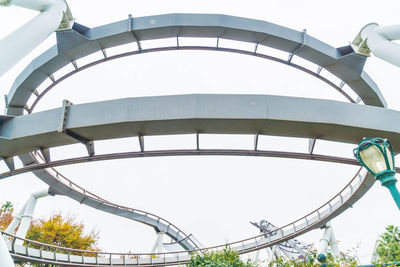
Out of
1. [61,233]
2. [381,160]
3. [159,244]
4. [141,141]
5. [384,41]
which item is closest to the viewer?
[381,160]

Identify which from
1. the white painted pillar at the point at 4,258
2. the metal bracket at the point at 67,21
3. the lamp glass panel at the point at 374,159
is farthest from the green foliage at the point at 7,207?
the lamp glass panel at the point at 374,159

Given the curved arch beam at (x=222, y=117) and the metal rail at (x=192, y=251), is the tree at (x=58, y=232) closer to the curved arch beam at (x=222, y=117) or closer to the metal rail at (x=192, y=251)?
the metal rail at (x=192, y=251)

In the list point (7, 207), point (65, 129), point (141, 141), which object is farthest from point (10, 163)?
point (7, 207)

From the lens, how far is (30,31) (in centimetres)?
598

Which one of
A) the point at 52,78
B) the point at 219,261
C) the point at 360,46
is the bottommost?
the point at 219,261

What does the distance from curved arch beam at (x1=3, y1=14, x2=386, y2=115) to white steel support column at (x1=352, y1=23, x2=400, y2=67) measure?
6.07ft

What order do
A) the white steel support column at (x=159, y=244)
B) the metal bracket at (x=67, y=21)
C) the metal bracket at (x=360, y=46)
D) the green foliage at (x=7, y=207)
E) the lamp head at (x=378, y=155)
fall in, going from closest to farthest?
the lamp head at (x=378, y=155)
the metal bracket at (x=360, y=46)
the metal bracket at (x=67, y=21)
the white steel support column at (x=159, y=244)
the green foliage at (x=7, y=207)

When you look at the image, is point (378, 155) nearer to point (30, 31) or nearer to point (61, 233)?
point (30, 31)

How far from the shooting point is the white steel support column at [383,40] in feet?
20.8

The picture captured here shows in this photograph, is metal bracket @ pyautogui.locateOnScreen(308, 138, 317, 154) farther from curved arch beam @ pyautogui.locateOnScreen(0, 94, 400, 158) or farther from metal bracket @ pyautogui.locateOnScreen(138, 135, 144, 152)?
metal bracket @ pyautogui.locateOnScreen(138, 135, 144, 152)

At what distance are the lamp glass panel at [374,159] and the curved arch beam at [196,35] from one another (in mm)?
7263

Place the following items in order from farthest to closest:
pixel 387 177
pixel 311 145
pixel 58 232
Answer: pixel 58 232
pixel 311 145
pixel 387 177

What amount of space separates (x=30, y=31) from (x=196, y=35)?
5.78 metres

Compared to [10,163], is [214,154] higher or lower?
lower
